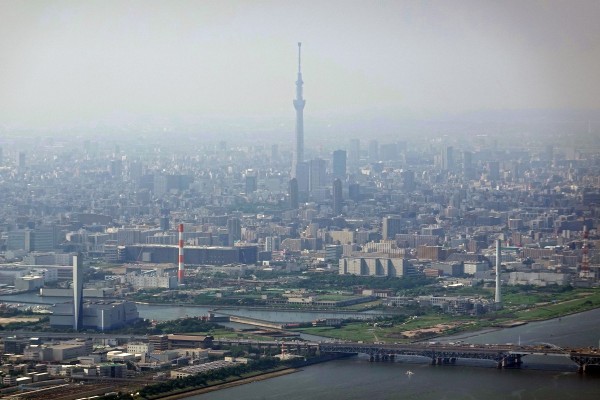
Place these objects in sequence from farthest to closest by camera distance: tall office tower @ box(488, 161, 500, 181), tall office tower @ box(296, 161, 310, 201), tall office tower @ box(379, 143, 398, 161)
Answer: tall office tower @ box(379, 143, 398, 161) < tall office tower @ box(296, 161, 310, 201) < tall office tower @ box(488, 161, 500, 181)

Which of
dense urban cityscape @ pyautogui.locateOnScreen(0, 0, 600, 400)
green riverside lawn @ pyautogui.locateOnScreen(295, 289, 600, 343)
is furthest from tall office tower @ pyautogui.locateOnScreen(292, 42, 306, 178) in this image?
green riverside lawn @ pyautogui.locateOnScreen(295, 289, 600, 343)

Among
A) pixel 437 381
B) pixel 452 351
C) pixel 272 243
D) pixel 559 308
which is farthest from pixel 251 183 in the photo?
pixel 437 381

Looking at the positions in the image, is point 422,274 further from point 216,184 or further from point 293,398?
point 216,184

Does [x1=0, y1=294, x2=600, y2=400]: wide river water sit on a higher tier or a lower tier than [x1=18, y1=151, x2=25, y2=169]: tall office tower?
lower

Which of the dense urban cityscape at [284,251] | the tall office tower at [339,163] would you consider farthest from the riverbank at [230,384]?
the tall office tower at [339,163]

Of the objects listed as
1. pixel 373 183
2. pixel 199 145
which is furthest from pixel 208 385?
pixel 199 145

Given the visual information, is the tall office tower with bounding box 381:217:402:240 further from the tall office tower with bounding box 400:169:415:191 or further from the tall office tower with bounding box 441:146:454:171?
the tall office tower with bounding box 441:146:454:171
